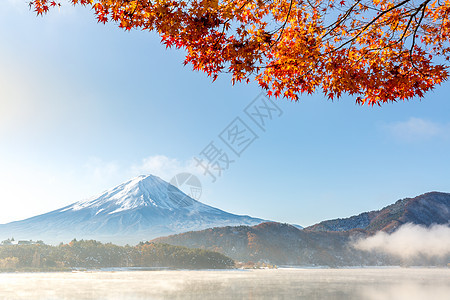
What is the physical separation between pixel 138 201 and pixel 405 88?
13814 cm

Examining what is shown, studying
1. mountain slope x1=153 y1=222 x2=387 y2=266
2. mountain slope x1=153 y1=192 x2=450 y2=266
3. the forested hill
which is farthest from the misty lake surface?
mountain slope x1=153 y1=222 x2=387 y2=266

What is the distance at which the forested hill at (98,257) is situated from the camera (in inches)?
1345

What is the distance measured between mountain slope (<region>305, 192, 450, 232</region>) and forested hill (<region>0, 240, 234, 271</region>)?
70.5 m

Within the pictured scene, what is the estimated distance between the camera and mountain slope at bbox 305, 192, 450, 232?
105 meters

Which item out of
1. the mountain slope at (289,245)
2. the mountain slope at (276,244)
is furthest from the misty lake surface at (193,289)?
the mountain slope at (276,244)

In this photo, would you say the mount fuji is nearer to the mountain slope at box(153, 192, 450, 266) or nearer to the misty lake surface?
the mountain slope at box(153, 192, 450, 266)

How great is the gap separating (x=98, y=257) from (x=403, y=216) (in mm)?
93150

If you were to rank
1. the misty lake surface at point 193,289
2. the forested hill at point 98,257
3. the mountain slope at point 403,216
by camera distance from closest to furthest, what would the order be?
1. the misty lake surface at point 193,289
2. the forested hill at point 98,257
3. the mountain slope at point 403,216

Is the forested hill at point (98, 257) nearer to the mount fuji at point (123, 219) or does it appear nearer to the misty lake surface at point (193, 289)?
the misty lake surface at point (193, 289)

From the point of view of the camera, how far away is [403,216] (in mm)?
106062

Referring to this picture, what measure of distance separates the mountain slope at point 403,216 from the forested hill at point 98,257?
70484mm

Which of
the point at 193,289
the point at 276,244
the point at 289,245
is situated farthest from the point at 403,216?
the point at 193,289

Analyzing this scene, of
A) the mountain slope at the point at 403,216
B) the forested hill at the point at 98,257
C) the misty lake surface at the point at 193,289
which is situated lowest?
the misty lake surface at the point at 193,289

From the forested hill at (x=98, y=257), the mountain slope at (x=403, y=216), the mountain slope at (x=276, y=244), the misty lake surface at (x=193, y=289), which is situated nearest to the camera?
the misty lake surface at (x=193, y=289)
